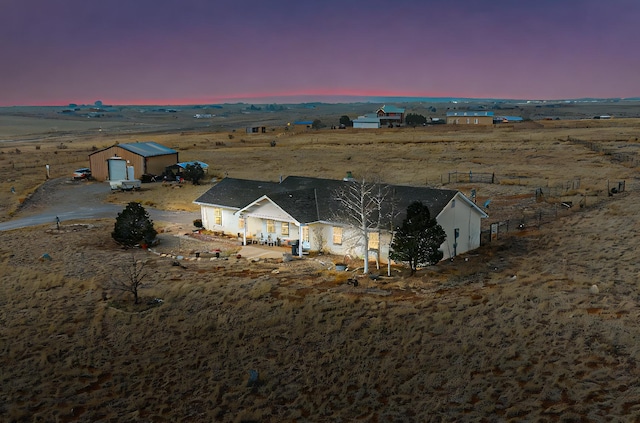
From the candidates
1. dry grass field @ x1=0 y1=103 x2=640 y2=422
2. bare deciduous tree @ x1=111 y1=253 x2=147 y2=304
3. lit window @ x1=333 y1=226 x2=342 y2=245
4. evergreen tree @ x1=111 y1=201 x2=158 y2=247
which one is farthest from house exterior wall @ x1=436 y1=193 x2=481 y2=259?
evergreen tree @ x1=111 y1=201 x2=158 y2=247

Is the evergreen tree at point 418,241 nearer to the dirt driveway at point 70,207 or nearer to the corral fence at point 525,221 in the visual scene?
the corral fence at point 525,221

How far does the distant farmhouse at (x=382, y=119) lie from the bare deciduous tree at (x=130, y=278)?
107861 millimetres

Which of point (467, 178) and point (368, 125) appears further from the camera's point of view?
point (368, 125)

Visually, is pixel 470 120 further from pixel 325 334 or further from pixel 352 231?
pixel 325 334

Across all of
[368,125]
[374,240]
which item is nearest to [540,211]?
[374,240]

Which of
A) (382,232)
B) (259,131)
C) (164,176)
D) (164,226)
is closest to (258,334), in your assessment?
(382,232)

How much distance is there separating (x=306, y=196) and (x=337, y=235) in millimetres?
4003

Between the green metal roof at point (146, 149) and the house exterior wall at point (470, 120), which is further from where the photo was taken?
the house exterior wall at point (470, 120)

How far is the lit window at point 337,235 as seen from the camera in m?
31.6

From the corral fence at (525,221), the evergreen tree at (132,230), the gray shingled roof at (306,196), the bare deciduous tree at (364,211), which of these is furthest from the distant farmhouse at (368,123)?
the evergreen tree at (132,230)

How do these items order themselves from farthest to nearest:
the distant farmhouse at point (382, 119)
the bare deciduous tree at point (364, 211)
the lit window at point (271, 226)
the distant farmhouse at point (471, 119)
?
the distant farmhouse at point (382, 119) < the distant farmhouse at point (471, 119) < the lit window at point (271, 226) < the bare deciduous tree at point (364, 211)

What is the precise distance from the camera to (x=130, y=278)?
81.0ft

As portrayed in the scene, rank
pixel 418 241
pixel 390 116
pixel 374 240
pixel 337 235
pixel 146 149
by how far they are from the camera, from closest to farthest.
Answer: pixel 418 241, pixel 374 240, pixel 337 235, pixel 146 149, pixel 390 116

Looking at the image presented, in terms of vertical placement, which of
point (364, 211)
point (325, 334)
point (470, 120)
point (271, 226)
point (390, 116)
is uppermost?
point (390, 116)
